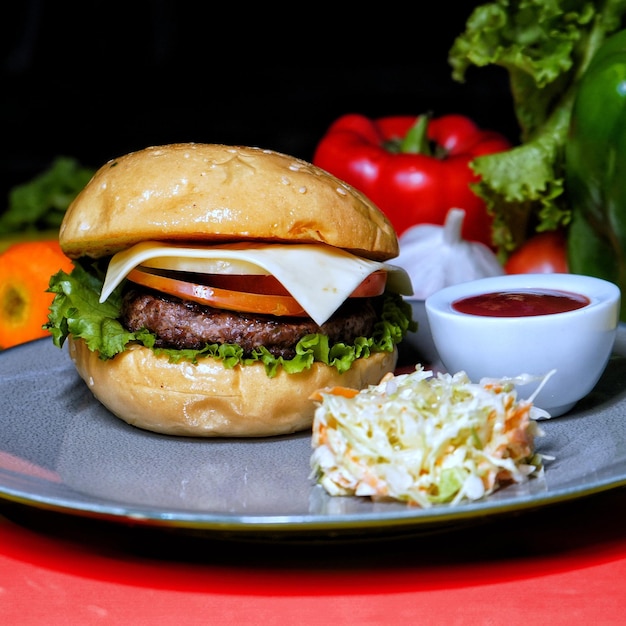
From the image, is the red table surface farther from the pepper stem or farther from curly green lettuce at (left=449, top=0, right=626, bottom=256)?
the pepper stem

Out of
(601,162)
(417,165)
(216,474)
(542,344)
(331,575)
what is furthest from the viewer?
(417,165)

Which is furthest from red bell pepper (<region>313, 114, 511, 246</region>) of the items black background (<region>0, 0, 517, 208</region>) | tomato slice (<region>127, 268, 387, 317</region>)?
tomato slice (<region>127, 268, 387, 317</region>)

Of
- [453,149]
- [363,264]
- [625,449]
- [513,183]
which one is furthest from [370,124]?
[625,449]

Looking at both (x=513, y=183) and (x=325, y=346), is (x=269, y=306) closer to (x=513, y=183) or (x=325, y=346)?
(x=325, y=346)

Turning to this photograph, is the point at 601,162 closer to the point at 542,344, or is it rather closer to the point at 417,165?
the point at 417,165

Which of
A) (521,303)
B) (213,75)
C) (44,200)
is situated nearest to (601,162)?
(521,303)

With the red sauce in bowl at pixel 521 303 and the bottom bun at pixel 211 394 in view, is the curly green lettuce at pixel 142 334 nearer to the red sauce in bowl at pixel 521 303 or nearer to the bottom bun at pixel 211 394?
the bottom bun at pixel 211 394
